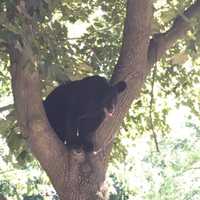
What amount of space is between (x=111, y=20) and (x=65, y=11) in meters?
0.70

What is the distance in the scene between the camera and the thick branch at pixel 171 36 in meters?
4.21

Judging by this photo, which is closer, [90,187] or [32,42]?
[32,42]

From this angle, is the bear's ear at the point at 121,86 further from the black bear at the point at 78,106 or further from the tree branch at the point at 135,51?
the black bear at the point at 78,106

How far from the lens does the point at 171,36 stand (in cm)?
426

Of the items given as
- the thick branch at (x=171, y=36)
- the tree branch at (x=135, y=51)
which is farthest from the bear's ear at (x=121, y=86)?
the thick branch at (x=171, y=36)

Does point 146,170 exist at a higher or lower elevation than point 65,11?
higher

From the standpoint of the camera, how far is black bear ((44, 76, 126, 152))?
14.0 feet

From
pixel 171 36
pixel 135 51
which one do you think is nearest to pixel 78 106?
pixel 135 51

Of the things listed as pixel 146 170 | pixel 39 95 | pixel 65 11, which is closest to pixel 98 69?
pixel 65 11

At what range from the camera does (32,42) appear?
10.2 feet

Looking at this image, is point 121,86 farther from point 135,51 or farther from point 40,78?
point 40,78

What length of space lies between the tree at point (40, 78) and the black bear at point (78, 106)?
23cm

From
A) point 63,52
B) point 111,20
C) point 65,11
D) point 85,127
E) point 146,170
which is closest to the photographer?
point 63,52

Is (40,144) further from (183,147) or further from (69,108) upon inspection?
(183,147)
